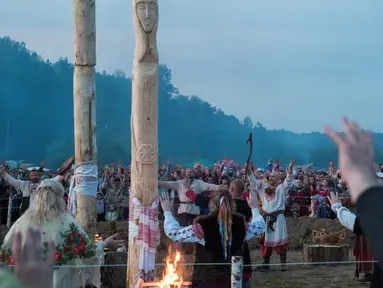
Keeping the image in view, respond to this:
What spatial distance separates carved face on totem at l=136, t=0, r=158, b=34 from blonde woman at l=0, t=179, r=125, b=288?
2.07 metres

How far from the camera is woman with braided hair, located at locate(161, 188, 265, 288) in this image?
5.39 metres

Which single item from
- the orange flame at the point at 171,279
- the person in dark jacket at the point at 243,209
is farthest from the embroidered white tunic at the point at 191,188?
the orange flame at the point at 171,279

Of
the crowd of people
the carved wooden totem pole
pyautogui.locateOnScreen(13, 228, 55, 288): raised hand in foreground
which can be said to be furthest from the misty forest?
pyautogui.locateOnScreen(13, 228, 55, 288): raised hand in foreground

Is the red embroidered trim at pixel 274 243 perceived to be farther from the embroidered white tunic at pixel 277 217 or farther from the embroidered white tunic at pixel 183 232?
the embroidered white tunic at pixel 183 232

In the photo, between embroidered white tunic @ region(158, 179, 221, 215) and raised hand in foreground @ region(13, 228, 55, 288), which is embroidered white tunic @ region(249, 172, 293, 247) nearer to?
embroidered white tunic @ region(158, 179, 221, 215)

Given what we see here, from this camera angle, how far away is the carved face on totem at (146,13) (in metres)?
6.26

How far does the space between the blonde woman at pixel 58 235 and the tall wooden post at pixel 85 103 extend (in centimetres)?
361

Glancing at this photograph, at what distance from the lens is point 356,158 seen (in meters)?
1.50

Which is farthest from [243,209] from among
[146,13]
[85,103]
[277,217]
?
[277,217]

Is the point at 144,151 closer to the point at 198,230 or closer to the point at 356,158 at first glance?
the point at 198,230

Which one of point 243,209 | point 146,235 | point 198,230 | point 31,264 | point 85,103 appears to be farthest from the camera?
point 85,103

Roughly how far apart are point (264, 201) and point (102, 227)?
3.55m

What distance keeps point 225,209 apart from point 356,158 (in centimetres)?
392

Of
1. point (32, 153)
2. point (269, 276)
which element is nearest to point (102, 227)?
point (269, 276)
